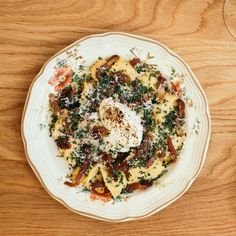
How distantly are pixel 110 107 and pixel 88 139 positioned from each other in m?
0.17

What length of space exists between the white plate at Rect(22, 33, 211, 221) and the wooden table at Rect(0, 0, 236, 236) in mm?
102

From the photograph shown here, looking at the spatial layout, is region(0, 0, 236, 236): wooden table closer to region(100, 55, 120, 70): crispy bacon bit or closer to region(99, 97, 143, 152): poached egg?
region(100, 55, 120, 70): crispy bacon bit

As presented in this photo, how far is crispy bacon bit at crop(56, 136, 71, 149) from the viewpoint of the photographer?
7.93 ft

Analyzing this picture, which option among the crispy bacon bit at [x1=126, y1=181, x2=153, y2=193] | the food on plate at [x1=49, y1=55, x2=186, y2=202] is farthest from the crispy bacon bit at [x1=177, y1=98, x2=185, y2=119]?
the crispy bacon bit at [x1=126, y1=181, x2=153, y2=193]

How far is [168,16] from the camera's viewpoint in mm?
2492

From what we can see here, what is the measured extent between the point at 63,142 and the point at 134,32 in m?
0.59

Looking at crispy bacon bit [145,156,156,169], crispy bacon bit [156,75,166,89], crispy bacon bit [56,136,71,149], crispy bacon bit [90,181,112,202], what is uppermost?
crispy bacon bit [156,75,166,89]

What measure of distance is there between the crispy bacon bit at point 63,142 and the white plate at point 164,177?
77mm

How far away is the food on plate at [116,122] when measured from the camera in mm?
2414

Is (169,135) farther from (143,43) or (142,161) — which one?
(143,43)

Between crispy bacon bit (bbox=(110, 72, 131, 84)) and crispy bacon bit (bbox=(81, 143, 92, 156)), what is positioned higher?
crispy bacon bit (bbox=(110, 72, 131, 84))

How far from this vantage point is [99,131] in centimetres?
244

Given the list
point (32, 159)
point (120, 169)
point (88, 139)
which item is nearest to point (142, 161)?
point (120, 169)

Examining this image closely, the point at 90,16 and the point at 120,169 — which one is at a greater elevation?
the point at 90,16
